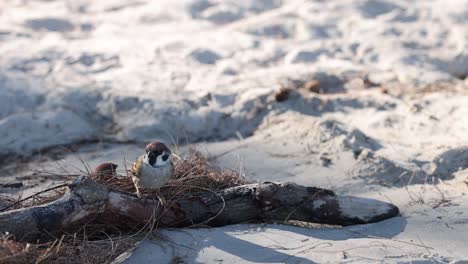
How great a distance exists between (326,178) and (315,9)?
11.9 ft

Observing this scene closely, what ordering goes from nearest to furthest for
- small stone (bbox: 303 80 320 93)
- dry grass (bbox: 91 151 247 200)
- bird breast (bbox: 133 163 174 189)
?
bird breast (bbox: 133 163 174 189)
dry grass (bbox: 91 151 247 200)
small stone (bbox: 303 80 320 93)

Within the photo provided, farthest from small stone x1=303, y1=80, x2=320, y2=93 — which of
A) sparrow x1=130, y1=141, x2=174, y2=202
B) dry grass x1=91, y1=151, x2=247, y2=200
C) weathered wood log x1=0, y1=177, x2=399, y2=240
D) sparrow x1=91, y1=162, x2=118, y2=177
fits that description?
sparrow x1=130, y1=141, x2=174, y2=202

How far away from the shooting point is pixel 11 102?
642 centimetres

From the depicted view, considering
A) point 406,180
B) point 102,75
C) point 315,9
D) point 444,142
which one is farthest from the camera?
point 315,9

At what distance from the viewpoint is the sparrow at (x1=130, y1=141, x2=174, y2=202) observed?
12.7ft

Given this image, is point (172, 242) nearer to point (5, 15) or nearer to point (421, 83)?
point (421, 83)

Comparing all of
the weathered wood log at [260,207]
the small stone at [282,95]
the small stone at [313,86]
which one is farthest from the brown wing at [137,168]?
the small stone at [313,86]

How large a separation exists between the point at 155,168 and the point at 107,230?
0.42 metres

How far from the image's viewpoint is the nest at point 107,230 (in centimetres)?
339

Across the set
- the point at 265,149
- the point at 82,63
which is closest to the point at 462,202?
the point at 265,149

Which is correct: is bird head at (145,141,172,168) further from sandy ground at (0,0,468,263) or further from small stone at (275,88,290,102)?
small stone at (275,88,290,102)

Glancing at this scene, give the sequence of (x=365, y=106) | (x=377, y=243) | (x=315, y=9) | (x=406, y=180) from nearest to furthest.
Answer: (x=377, y=243)
(x=406, y=180)
(x=365, y=106)
(x=315, y=9)

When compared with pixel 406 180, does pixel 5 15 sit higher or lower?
higher

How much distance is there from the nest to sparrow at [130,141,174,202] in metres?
0.21
